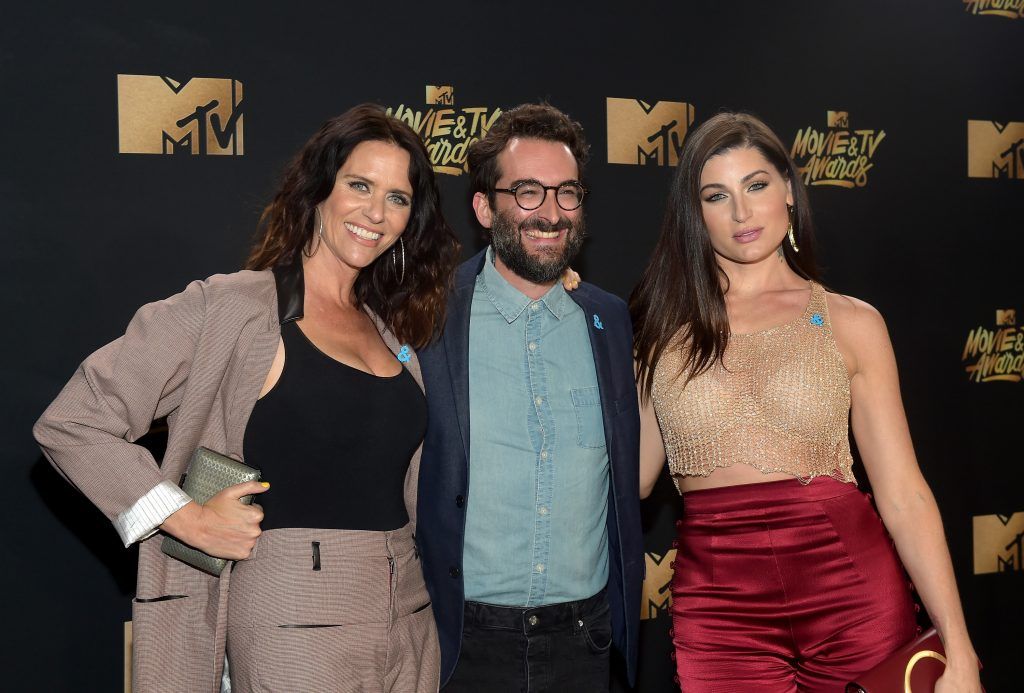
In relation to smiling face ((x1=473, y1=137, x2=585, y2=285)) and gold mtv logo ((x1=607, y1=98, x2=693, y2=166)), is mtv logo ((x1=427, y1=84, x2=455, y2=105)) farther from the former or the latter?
smiling face ((x1=473, y1=137, x2=585, y2=285))

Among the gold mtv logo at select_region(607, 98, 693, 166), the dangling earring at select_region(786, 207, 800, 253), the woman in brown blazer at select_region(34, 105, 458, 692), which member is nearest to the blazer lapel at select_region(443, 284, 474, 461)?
the woman in brown blazer at select_region(34, 105, 458, 692)

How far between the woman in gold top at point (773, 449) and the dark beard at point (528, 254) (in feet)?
0.85

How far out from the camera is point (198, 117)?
9.39 feet

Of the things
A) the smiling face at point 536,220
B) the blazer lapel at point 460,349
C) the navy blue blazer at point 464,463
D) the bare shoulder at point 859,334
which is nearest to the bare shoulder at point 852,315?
the bare shoulder at point 859,334

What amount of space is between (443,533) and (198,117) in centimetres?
169

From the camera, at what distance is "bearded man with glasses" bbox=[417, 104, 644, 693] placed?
6.75 ft

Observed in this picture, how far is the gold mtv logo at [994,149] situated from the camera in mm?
3857

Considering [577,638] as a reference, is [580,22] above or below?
above

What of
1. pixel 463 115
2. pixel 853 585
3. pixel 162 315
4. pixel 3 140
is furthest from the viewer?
pixel 463 115

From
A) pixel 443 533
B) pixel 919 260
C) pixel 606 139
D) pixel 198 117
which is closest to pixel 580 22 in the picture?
pixel 606 139

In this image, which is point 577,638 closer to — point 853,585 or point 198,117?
point 853,585

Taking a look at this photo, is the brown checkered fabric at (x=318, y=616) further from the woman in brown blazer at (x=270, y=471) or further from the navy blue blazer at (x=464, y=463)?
the navy blue blazer at (x=464, y=463)

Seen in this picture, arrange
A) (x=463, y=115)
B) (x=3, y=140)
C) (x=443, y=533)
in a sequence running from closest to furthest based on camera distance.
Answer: (x=443, y=533) < (x=3, y=140) < (x=463, y=115)

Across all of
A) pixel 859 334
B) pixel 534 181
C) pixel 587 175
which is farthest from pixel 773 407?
pixel 587 175
